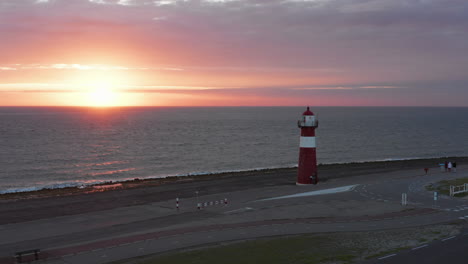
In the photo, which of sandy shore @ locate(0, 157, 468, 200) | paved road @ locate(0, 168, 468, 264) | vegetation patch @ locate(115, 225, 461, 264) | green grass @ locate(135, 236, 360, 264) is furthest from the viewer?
sandy shore @ locate(0, 157, 468, 200)

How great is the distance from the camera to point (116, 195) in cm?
3500

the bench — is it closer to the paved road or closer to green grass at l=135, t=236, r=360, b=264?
the paved road

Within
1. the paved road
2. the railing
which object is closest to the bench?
the paved road

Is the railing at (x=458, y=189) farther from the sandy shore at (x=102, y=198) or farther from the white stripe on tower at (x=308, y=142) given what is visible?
the sandy shore at (x=102, y=198)

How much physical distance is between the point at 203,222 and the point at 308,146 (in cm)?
1634

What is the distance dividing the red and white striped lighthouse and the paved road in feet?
22.2

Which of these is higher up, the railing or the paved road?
the railing

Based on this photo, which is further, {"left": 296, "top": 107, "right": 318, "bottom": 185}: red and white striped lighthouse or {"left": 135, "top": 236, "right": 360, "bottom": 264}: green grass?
{"left": 296, "top": 107, "right": 318, "bottom": 185}: red and white striped lighthouse

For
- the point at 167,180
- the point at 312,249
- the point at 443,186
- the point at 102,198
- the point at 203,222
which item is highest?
the point at 443,186

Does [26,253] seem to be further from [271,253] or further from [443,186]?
[443,186]

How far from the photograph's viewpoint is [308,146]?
3762 centimetres

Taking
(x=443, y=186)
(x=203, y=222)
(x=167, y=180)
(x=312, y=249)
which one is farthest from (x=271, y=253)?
(x=167, y=180)

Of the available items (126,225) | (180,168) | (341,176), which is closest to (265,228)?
(126,225)

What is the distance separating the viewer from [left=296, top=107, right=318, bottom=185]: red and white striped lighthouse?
3744 centimetres
